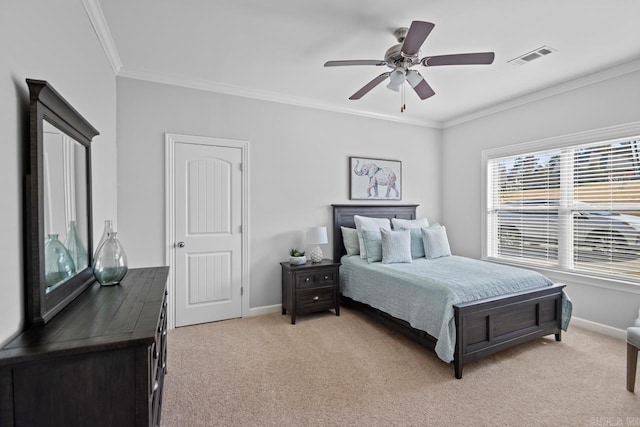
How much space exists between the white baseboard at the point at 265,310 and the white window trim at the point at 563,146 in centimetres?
302

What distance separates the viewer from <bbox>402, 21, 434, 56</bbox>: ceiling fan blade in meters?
1.84

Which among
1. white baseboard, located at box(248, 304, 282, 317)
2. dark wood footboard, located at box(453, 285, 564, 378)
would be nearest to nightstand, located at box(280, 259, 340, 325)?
white baseboard, located at box(248, 304, 282, 317)

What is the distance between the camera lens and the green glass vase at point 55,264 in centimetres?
129

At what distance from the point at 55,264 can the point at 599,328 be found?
4606 mm

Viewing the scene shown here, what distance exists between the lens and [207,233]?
3.48 meters

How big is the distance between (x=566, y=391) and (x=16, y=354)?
10.1 ft

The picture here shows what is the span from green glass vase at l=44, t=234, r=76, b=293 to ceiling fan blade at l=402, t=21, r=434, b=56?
2.18 m

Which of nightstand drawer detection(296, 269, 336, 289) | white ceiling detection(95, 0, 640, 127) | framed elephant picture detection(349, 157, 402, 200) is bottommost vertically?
nightstand drawer detection(296, 269, 336, 289)

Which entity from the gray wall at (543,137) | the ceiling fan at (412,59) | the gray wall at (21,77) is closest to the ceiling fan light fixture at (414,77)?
the ceiling fan at (412,59)

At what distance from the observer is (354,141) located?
440cm

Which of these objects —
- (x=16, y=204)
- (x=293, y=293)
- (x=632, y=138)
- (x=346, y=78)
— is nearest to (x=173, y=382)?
(x=293, y=293)

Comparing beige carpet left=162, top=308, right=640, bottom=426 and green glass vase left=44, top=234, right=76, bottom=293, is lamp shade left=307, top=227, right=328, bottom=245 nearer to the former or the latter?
beige carpet left=162, top=308, right=640, bottom=426

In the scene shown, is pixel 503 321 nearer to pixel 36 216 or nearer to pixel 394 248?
pixel 394 248

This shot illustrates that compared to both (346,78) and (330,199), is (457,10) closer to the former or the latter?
(346,78)
